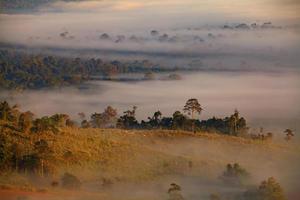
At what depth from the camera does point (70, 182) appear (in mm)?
10773

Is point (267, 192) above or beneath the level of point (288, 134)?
beneath

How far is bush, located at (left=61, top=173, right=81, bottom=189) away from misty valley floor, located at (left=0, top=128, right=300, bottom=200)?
0.35 feet

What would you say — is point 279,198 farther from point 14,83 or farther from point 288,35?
point 14,83

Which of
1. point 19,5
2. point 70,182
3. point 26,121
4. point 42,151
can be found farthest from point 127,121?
point 70,182

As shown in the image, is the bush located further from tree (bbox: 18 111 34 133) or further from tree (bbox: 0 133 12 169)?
tree (bbox: 18 111 34 133)

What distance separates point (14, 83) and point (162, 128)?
4.23m

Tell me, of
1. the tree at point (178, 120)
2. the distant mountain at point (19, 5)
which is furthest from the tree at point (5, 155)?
the tree at point (178, 120)

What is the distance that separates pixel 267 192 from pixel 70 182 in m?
3.37

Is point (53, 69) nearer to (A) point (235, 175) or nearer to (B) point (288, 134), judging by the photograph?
(A) point (235, 175)

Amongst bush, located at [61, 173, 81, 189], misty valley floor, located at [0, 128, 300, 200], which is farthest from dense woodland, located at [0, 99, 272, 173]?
bush, located at [61, 173, 81, 189]

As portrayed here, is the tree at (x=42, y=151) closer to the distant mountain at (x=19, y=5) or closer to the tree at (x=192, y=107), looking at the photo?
the distant mountain at (x=19, y=5)

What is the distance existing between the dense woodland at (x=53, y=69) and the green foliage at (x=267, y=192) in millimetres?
2704

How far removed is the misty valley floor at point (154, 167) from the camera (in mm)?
10680

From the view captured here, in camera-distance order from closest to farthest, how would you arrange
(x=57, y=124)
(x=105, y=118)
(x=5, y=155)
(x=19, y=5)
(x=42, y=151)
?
(x=5, y=155)
(x=42, y=151)
(x=19, y=5)
(x=57, y=124)
(x=105, y=118)
